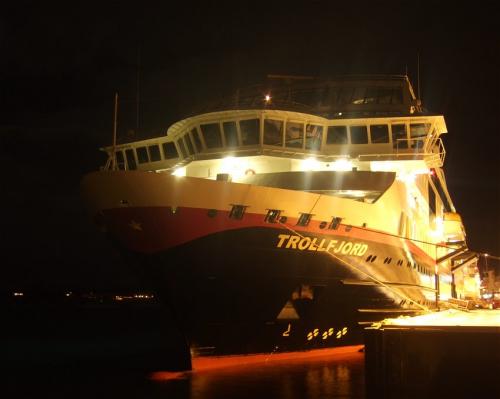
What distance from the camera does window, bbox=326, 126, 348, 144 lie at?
21.8 metres

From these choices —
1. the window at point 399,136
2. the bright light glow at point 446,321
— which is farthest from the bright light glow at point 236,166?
the bright light glow at point 446,321

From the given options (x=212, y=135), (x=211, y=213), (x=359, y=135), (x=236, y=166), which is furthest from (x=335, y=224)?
(x=359, y=135)

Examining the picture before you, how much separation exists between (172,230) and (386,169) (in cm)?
942

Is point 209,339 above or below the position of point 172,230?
below

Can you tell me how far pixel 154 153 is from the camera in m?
24.3

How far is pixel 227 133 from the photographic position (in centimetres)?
2036

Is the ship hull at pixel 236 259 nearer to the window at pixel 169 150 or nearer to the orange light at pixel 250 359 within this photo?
the orange light at pixel 250 359

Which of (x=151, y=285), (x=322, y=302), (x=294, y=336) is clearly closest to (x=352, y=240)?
(x=322, y=302)

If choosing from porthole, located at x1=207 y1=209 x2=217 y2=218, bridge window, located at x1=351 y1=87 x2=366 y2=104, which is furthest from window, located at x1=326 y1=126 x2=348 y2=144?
porthole, located at x1=207 y1=209 x2=217 y2=218

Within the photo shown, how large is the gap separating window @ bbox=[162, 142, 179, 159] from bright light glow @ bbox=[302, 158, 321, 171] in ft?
16.3

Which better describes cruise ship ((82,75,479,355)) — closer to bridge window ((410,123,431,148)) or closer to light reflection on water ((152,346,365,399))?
bridge window ((410,123,431,148))

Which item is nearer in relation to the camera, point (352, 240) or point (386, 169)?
point (352, 240)

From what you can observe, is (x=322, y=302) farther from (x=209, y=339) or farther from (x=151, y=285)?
(x=151, y=285)

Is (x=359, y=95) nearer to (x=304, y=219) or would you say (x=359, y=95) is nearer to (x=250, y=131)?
(x=250, y=131)
